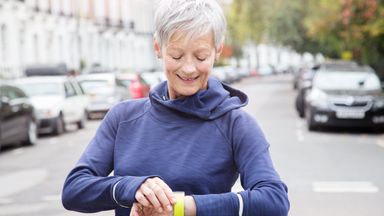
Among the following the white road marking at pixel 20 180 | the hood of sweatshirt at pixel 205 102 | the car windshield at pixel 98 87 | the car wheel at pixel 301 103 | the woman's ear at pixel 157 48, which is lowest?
the car wheel at pixel 301 103

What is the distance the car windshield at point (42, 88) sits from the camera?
2075cm

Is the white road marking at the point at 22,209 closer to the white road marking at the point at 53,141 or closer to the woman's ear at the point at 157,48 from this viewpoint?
the woman's ear at the point at 157,48

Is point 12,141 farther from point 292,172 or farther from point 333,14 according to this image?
point 333,14

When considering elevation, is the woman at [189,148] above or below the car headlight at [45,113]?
above

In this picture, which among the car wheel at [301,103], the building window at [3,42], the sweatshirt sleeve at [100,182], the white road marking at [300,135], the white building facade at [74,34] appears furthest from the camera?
the white building facade at [74,34]

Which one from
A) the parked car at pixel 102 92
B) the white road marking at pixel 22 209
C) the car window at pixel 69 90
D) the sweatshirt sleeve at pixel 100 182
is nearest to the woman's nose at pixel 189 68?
the sweatshirt sleeve at pixel 100 182

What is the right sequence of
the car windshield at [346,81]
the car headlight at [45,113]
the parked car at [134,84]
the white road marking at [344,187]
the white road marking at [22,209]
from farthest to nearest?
the parked car at [134,84]
the car headlight at [45,113]
the car windshield at [346,81]
the white road marking at [344,187]
the white road marking at [22,209]

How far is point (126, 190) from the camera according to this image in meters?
2.32

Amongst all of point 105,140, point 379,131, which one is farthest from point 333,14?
point 105,140

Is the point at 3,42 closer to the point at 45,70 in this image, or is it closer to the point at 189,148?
the point at 45,70

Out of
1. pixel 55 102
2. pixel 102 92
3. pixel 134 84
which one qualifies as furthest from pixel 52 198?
pixel 134 84

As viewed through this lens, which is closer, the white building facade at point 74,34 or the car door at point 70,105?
the car door at point 70,105

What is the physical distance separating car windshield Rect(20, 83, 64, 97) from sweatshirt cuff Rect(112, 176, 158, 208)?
61.2 feet

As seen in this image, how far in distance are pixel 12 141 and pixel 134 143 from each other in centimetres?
1440
